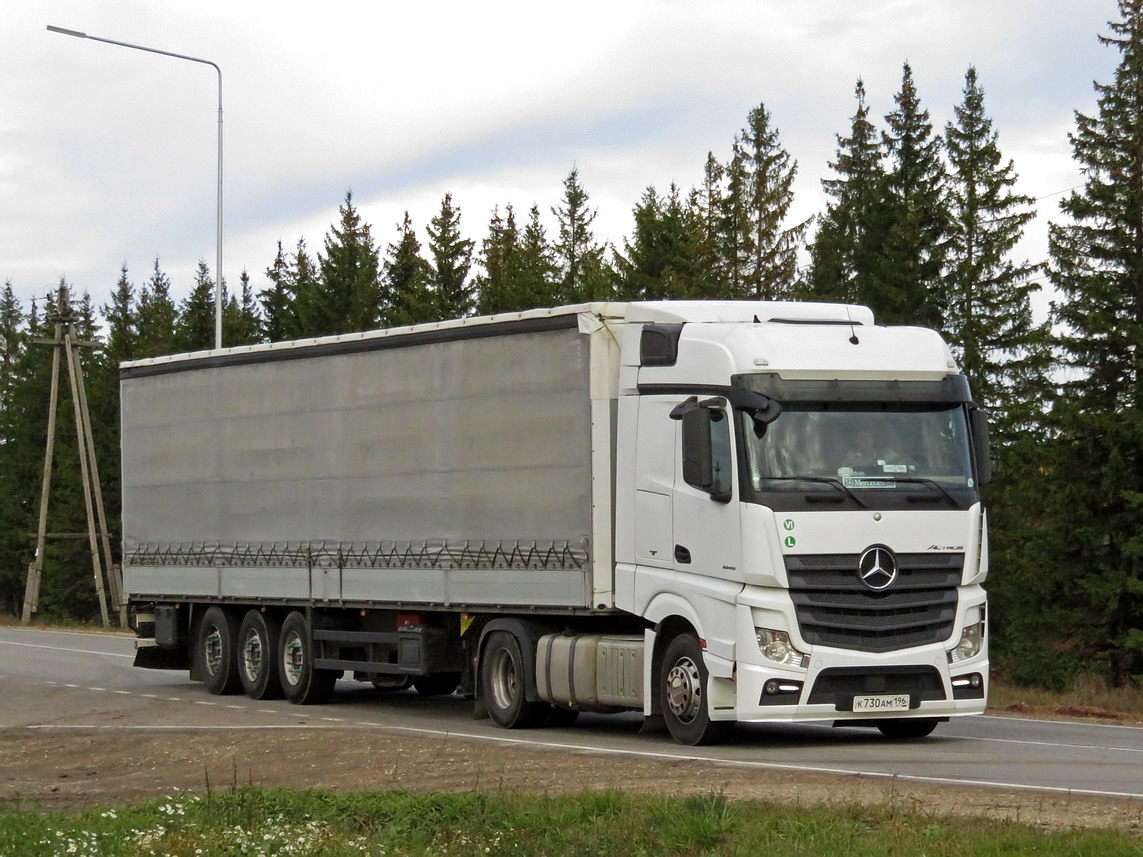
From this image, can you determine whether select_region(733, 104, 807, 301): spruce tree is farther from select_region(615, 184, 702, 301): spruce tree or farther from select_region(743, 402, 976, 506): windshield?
select_region(743, 402, 976, 506): windshield

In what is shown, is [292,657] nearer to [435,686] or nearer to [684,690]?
[435,686]

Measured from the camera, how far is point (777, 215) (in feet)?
201

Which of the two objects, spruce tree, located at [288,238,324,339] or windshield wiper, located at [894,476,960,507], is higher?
spruce tree, located at [288,238,324,339]

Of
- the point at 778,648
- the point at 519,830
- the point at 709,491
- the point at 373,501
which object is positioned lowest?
the point at 519,830

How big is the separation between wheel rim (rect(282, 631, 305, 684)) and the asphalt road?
39 cm

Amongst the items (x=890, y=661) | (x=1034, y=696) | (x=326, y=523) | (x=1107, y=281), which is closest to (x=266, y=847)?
(x=890, y=661)

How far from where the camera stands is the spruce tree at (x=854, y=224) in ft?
164

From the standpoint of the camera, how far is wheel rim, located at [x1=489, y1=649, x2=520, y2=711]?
1778 centimetres

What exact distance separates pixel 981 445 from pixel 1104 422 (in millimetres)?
21083

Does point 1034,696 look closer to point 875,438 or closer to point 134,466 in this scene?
point 875,438

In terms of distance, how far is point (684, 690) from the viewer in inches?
614

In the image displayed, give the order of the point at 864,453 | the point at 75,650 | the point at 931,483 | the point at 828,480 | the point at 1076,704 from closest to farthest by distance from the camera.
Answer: the point at 828,480 < the point at 864,453 < the point at 931,483 < the point at 1076,704 < the point at 75,650

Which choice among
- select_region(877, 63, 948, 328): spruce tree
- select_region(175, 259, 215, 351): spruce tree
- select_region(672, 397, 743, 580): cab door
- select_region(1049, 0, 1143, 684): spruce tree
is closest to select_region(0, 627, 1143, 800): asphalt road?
select_region(672, 397, 743, 580): cab door

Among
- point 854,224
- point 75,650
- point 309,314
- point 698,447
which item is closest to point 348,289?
point 309,314
